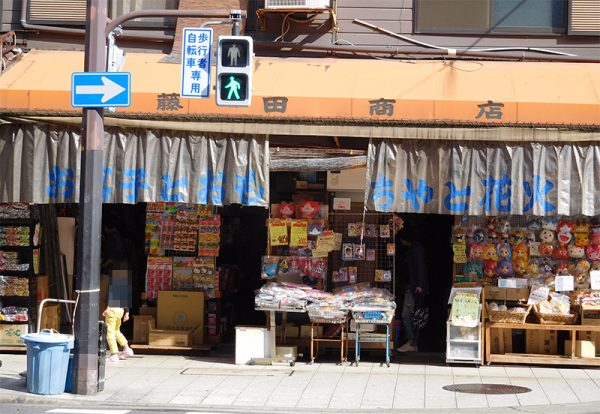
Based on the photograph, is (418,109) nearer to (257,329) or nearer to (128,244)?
(257,329)

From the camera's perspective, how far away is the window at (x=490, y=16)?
579 inches

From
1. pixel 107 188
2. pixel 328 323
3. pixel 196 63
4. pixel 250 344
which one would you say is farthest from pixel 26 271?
pixel 328 323

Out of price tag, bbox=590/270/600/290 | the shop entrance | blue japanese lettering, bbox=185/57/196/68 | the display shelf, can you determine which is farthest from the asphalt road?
the shop entrance

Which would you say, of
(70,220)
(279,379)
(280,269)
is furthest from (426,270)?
(70,220)

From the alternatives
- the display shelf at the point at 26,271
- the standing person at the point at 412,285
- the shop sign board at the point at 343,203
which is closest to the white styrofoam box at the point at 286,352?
the standing person at the point at 412,285

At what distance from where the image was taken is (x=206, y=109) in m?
13.6

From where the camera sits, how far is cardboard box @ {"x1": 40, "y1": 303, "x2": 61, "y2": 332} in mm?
15062

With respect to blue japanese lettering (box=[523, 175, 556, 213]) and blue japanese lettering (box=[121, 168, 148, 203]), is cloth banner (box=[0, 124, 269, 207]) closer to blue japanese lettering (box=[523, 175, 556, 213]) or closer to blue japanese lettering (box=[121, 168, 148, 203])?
blue japanese lettering (box=[121, 168, 148, 203])

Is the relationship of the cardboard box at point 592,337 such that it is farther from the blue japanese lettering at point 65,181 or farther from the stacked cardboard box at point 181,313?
the blue japanese lettering at point 65,181

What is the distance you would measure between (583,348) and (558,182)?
105 inches

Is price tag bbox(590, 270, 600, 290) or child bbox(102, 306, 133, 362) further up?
price tag bbox(590, 270, 600, 290)

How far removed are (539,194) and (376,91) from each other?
294 centimetres

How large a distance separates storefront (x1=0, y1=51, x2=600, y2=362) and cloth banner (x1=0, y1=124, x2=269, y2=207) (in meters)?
0.02

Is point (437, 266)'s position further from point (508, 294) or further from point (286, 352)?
point (286, 352)
